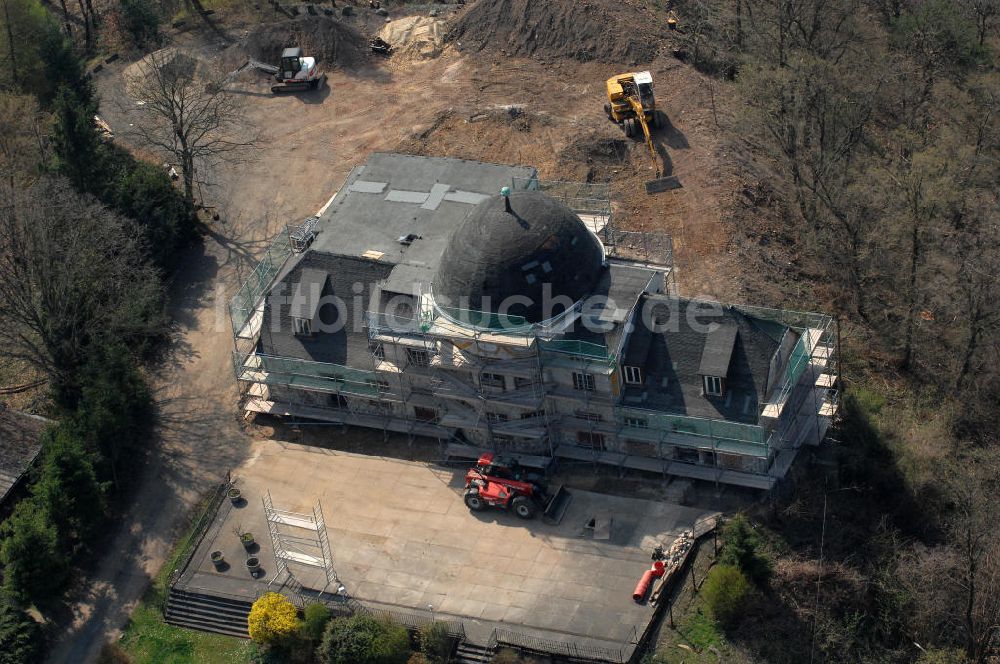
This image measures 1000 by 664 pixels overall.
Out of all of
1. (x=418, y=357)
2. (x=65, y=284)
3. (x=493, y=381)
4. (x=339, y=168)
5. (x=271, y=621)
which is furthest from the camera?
(x=339, y=168)

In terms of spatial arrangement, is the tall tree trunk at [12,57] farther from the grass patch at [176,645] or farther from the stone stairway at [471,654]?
the stone stairway at [471,654]

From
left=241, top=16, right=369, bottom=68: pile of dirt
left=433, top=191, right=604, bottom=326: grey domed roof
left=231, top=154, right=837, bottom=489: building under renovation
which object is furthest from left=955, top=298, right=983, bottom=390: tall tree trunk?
left=241, top=16, right=369, bottom=68: pile of dirt

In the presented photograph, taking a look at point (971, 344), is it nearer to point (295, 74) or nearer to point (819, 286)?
point (819, 286)

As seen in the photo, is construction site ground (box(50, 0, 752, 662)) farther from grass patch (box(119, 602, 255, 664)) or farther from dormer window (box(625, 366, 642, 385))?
dormer window (box(625, 366, 642, 385))

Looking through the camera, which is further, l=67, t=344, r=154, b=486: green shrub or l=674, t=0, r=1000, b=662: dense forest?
l=67, t=344, r=154, b=486: green shrub

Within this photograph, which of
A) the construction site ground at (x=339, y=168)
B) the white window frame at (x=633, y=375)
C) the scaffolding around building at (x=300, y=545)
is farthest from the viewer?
the construction site ground at (x=339, y=168)

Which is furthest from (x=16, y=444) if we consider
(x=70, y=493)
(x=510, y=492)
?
(x=510, y=492)

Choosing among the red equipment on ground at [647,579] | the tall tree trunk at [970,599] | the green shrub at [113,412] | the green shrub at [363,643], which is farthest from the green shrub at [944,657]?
the green shrub at [113,412]
